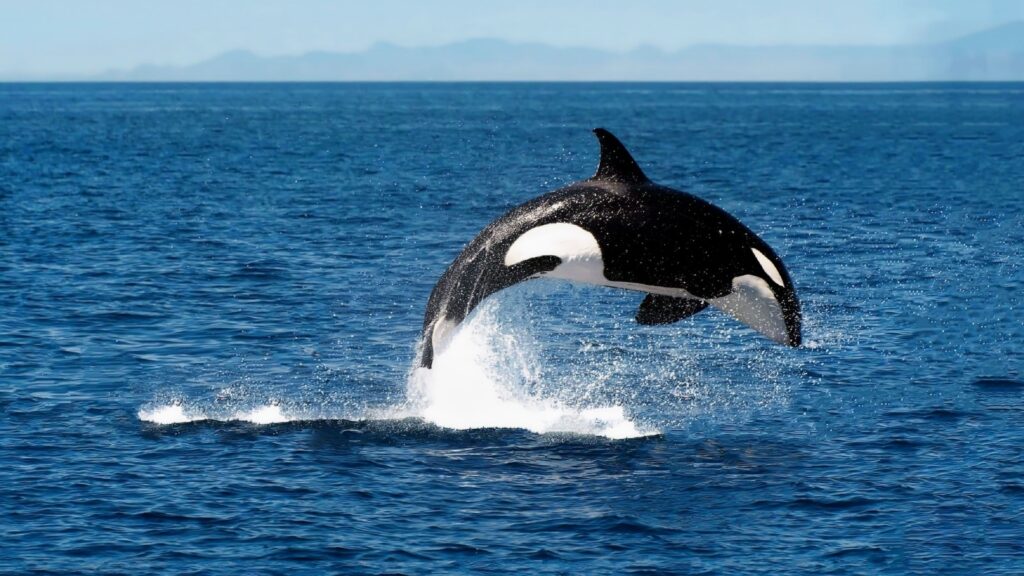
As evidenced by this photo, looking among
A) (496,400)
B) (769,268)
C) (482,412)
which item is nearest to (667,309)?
(769,268)

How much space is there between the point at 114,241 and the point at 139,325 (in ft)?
51.4

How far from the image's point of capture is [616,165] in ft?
59.3

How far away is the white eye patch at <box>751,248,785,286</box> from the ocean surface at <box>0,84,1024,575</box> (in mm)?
2720

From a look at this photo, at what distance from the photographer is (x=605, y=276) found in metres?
17.6

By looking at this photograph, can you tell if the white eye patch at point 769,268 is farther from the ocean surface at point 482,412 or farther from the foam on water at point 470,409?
the foam on water at point 470,409

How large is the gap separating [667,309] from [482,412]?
166 inches

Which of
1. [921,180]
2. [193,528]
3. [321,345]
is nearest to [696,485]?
[193,528]

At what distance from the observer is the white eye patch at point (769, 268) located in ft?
Result: 58.4

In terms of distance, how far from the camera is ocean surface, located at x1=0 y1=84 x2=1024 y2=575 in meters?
16.1

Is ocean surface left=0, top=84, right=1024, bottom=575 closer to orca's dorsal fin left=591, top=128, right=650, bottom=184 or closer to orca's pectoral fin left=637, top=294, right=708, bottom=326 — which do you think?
orca's pectoral fin left=637, top=294, right=708, bottom=326

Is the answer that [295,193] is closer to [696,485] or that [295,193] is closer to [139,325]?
[139,325]

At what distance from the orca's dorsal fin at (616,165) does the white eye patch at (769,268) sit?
185cm

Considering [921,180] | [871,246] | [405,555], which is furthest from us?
[921,180]

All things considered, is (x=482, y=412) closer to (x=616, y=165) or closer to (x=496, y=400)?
(x=496, y=400)
